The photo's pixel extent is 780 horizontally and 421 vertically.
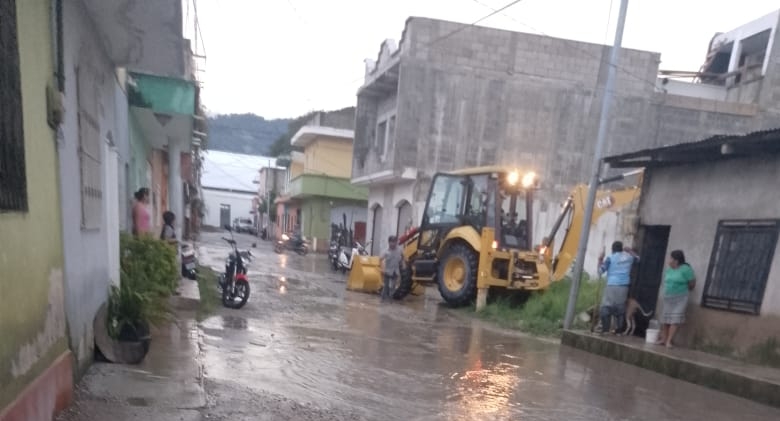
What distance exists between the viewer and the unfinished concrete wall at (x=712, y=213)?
23.2 feet

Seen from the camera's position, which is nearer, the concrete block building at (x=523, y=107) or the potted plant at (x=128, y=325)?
the potted plant at (x=128, y=325)

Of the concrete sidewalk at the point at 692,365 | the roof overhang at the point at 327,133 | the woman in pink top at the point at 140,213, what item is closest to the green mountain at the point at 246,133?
the roof overhang at the point at 327,133

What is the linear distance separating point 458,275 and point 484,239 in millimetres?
1344

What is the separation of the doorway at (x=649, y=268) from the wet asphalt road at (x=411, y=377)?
1.63 meters

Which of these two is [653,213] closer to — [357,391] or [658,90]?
[357,391]

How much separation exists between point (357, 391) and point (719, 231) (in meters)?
5.66

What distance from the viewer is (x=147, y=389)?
448 cm

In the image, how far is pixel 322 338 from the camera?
25.6 feet

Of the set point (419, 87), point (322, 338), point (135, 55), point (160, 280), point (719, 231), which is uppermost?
point (419, 87)

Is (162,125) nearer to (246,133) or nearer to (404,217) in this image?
(404,217)

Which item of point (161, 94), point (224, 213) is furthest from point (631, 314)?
point (224, 213)

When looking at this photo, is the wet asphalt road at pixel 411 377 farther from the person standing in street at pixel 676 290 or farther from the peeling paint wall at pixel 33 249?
the peeling paint wall at pixel 33 249

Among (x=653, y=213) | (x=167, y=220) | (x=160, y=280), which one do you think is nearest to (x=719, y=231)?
(x=653, y=213)

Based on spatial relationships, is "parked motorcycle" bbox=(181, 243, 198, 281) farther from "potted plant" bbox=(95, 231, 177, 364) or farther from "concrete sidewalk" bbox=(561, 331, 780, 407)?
"concrete sidewalk" bbox=(561, 331, 780, 407)
